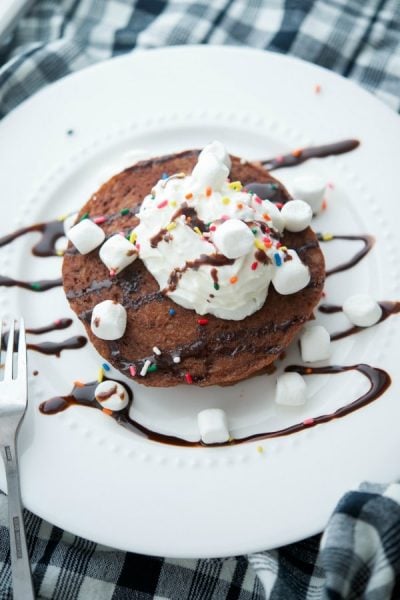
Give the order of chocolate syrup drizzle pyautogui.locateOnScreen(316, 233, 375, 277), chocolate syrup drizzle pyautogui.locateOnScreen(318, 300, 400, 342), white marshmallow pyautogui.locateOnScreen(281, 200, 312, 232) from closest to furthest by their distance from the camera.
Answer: white marshmallow pyautogui.locateOnScreen(281, 200, 312, 232), chocolate syrup drizzle pyautogui.locateOnScreen(318, 300, 400, 342), chocolate syrup drizzle pyautogui.locateOnScreen(316, 233, 375, 277)

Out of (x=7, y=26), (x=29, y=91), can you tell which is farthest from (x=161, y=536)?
(x=7, y=26)

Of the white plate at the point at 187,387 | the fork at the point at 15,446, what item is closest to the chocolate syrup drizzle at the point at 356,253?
the white plate at the point at 187,387

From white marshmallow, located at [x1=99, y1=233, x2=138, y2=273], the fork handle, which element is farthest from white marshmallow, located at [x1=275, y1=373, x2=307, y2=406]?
the fork handle

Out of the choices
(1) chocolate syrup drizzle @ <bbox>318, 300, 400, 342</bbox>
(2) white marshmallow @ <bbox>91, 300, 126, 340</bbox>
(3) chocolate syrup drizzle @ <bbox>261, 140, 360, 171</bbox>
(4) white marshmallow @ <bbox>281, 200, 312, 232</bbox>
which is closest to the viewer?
(2) white marshmallow @ <bbox>91, 300, 126, 340</bbox>

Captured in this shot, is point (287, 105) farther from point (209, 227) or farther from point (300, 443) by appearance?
point (300, 443)

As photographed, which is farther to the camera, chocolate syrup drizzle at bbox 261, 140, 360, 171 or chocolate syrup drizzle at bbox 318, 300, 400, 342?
chocolate syrup drizzle at bbox 261, 140, 360, 171

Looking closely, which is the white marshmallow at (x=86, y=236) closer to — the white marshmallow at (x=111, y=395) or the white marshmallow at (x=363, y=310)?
the white marshmallow at (x=111, y=395)

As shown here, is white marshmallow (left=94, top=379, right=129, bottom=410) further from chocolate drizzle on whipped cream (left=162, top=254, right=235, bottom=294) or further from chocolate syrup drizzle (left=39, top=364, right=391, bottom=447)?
chocolate drizzle on whipped cream (left=162, top=254, right=235, bottom=294)
